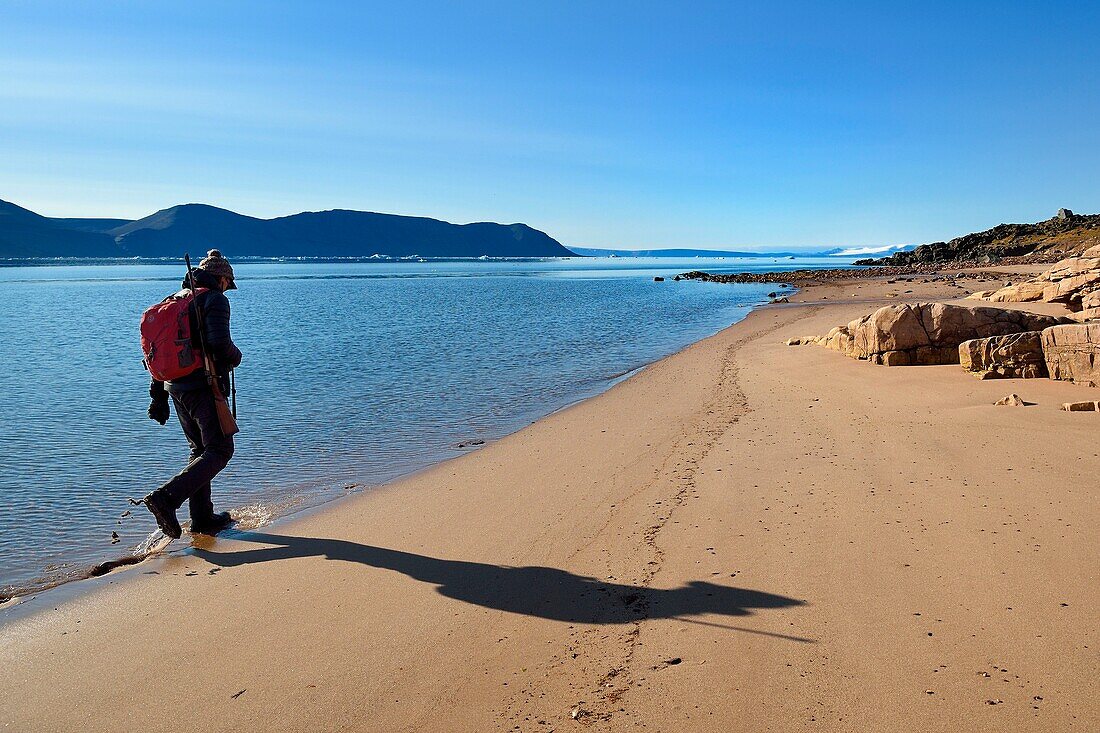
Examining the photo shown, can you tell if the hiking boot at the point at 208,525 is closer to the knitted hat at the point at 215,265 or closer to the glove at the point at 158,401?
the glove at the point at 158,401

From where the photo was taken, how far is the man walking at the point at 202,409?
621cm

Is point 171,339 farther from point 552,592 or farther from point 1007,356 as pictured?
point 1007,356

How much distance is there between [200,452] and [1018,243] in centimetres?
10109

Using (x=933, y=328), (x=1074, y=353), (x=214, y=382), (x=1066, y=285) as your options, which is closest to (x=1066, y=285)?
(x=1066, y=285)

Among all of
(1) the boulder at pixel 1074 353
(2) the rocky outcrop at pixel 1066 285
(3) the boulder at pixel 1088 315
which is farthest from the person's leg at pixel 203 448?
(2) the rocky outcrop at pixel 1066 285

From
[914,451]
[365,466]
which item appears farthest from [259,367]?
[914,451]

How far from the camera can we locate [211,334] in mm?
6219

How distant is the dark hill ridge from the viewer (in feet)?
248

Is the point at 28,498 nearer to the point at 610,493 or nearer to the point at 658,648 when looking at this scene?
the point at 610,493

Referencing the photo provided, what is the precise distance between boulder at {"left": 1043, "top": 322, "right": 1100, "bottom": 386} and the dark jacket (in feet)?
35.6

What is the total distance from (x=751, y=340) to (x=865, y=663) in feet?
61.8

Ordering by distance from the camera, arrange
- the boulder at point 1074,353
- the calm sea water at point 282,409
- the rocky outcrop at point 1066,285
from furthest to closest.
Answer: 1. the rocky outcrop at point 1066,285
2. the boulder at point 1074,353
3. the calm sea water at point 282,409

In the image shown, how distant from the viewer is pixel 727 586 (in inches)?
182

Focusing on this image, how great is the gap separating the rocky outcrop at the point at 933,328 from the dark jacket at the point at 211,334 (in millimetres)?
11727
